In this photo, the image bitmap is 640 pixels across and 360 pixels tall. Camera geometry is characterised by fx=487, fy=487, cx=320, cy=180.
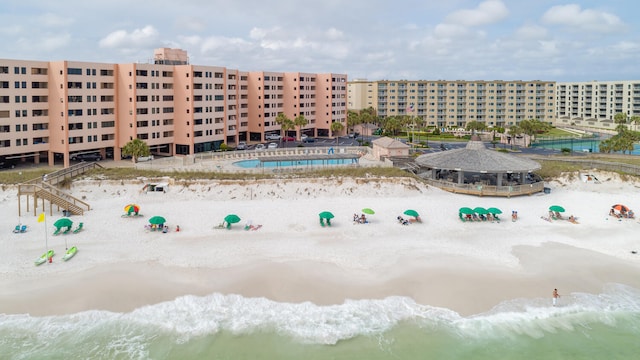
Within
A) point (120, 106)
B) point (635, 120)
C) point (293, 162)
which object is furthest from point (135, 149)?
point (635, 120)

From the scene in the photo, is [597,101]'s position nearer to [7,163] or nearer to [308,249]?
[308,249]

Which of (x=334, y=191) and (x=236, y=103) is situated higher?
(x=236, y=103)

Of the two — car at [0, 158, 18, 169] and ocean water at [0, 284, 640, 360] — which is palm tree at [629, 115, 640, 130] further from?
car at [0, 158, 18, 169]

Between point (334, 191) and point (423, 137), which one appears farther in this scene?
point (423, 137)

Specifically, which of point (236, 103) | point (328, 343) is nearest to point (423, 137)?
point (236, 103)

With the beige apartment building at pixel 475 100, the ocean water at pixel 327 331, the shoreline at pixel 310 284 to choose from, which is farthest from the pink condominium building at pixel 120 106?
the beige apartment building at pixel 475 100

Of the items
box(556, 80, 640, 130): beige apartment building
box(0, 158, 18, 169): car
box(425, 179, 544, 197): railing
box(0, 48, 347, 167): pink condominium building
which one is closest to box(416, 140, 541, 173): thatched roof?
box(425, 179, 544, 197): railing

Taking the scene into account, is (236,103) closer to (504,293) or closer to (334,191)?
(334,191)
